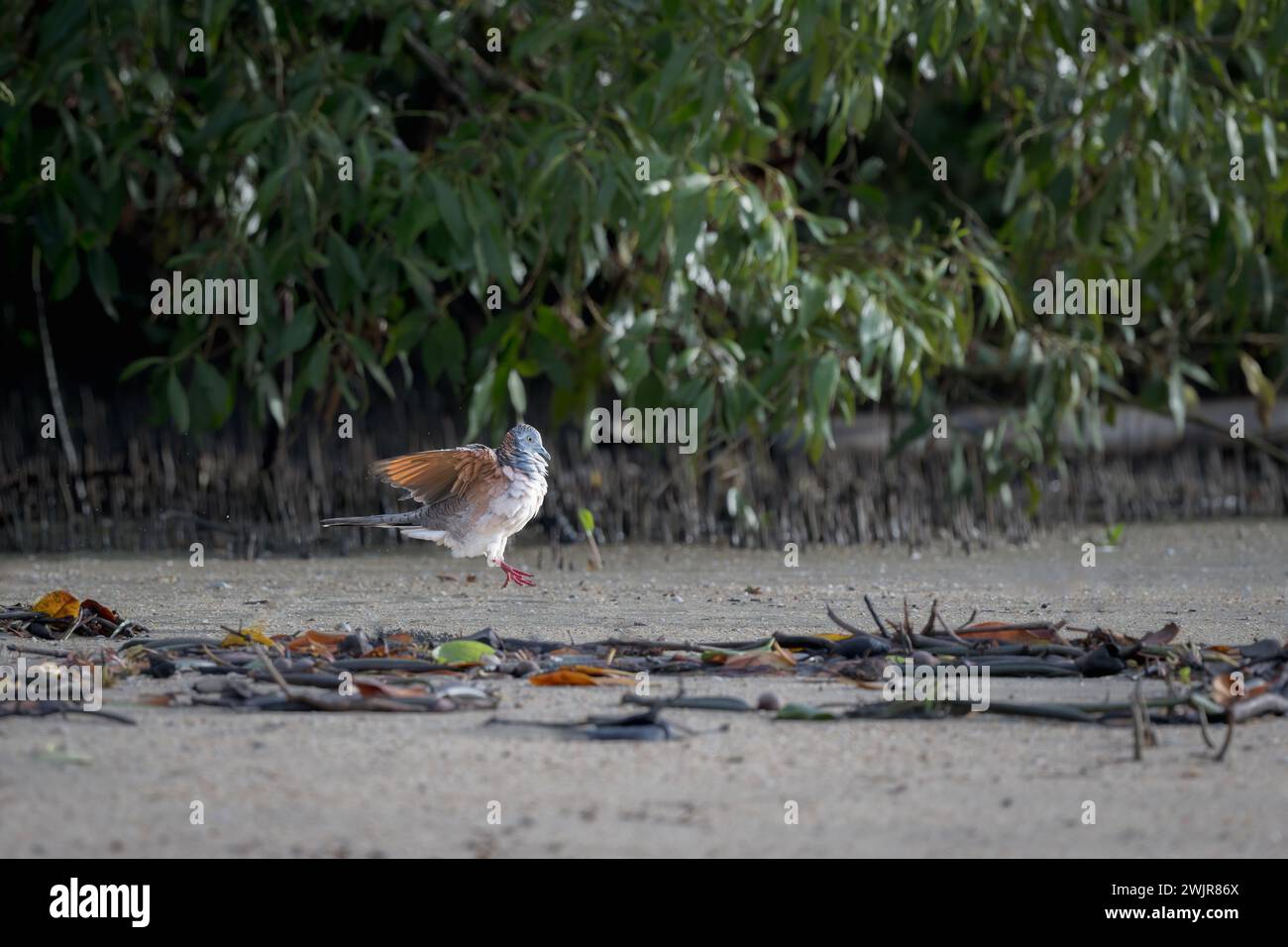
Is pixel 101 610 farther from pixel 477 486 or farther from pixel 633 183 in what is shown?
pixel 633 183

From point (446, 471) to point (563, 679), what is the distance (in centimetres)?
174

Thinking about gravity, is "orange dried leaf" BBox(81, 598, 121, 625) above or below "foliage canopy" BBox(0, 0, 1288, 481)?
below

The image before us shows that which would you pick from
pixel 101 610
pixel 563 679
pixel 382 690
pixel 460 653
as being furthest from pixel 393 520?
pixel 382 690

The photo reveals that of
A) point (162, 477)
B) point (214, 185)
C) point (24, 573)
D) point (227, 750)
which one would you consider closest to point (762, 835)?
point (227, 750)

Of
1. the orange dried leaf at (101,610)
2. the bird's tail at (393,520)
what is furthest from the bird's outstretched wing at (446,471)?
the orange dried leaf at (101,610)

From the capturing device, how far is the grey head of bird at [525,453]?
17.9 feet

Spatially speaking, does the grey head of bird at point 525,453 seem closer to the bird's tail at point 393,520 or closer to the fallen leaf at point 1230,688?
the bird's tail at point 393,520

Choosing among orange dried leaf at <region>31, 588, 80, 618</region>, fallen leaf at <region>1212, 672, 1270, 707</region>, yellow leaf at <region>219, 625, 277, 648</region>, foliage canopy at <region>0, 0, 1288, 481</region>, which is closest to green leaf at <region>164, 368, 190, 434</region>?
foliage canopy at <region>0, 0, 1288, 481</region>

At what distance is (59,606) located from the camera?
4.84 m

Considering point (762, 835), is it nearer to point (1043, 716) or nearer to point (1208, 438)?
point (1043, 716)

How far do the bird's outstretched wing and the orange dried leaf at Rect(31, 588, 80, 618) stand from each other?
1.03 metres

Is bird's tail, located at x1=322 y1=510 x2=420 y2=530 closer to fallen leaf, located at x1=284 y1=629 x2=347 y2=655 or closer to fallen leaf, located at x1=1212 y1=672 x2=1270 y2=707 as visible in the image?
fallen leaf, located at x1=284 y1=629 x2=347 y2=655

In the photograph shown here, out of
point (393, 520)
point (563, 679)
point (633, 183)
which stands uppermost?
point (633, 183)

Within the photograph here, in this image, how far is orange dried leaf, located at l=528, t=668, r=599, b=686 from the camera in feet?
13.1
